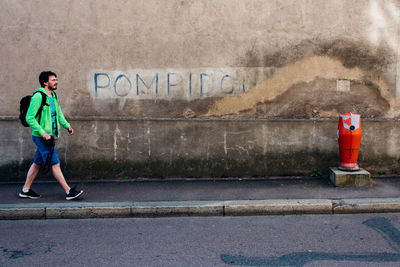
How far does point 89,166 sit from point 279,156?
A: 11.1 feet

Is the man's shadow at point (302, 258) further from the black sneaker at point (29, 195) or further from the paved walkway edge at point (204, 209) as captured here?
the black sneaker at point (29, 195)

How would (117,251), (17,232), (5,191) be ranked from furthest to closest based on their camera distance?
1. (5,191)
2. (17,232)
3. (117,251)

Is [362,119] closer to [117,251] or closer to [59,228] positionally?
[117,251]

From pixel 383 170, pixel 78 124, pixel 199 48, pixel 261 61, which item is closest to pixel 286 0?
pixel 261 61

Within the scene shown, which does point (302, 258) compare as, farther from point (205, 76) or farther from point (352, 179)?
point (205, 76)

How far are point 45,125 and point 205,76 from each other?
9.01 ft

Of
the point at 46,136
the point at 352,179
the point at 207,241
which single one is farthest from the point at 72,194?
the point at 352,179

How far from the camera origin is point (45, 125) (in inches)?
196

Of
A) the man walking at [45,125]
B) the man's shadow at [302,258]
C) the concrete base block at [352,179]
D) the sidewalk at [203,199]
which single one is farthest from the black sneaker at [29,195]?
the concrete base block at [352,179]

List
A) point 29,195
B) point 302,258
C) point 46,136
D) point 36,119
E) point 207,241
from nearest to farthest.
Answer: point 302,258 < point 207,241 < point 46,136 < point 36,119 < point 29,195

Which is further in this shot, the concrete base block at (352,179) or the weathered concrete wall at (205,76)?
the weathered concrete wall at (205,76)

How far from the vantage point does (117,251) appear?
3607 millimetres

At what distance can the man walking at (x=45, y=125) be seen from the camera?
4828 millimetres

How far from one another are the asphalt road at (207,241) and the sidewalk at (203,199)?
0.14 metres
